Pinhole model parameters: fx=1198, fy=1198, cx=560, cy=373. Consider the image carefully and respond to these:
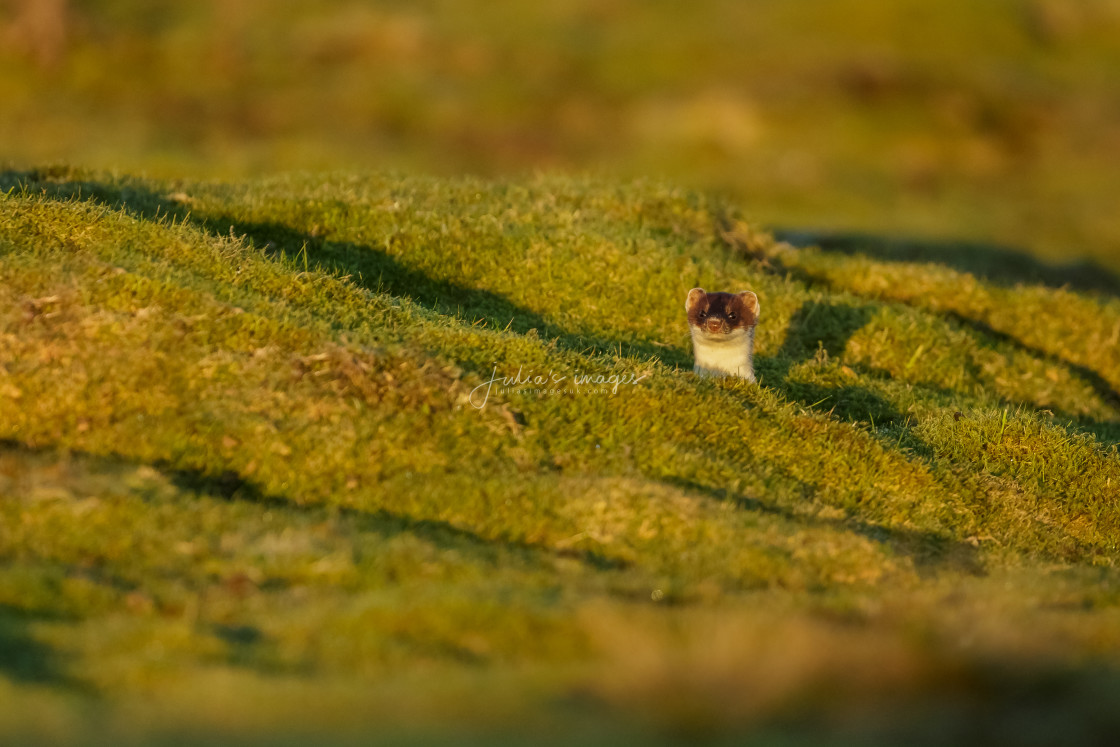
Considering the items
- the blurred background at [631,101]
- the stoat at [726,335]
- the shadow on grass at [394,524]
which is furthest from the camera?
the blurred background at [631,101]

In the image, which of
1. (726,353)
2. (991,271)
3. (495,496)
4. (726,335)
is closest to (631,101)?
(991,271)

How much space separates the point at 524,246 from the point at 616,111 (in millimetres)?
28720

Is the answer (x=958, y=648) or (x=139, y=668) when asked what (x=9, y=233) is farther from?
(x=958, y=648)

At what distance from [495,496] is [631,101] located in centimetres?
3614

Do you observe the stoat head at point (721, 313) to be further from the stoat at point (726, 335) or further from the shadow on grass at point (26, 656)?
the shadow on grass at point (26, 656)

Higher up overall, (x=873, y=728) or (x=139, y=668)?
(x=873, y=728)

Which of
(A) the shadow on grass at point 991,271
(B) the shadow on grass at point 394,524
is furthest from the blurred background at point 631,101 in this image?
(B) the shadow on grass at point 394,524

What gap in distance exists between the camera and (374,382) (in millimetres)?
10758

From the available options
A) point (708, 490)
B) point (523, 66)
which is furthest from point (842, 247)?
point (523, 66)

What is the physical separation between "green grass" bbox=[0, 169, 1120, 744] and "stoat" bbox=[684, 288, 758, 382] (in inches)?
20.5

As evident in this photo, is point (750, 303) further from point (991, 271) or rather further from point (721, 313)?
point (991, 271)

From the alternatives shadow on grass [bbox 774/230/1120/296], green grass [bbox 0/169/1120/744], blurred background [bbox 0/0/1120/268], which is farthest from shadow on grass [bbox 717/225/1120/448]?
blurred background [bbox 0/0/1120/268]

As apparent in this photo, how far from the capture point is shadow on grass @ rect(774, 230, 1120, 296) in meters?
23.6

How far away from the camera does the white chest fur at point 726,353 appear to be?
12.8 metres
